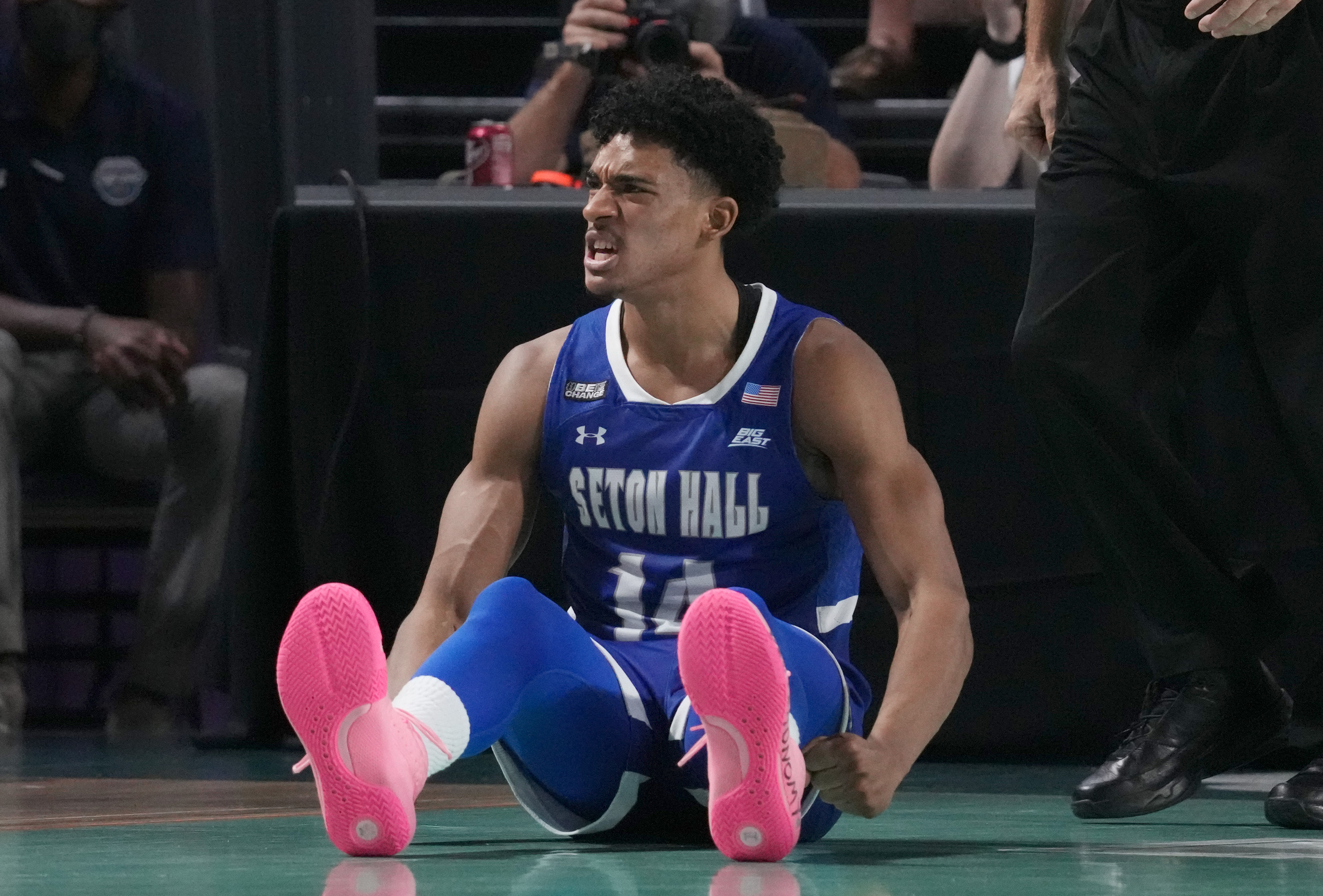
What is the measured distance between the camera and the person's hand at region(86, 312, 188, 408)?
12.8ft

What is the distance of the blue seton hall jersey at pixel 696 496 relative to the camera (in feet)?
7.14

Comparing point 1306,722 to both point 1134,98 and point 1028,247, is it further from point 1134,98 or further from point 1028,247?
point 1028,247

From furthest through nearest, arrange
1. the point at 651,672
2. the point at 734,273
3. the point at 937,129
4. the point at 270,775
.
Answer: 1. the point at 937,129
2. the point at 734,273
3. the point at 270,775
4. the point at 651,672

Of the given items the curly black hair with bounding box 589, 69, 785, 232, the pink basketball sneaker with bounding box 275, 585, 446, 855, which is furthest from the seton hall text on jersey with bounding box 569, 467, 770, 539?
the pink basketball sneaker with bounding box 275, 585, 446, 855

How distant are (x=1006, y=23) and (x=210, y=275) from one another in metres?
1.80

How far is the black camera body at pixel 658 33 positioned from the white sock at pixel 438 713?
2037 millimetres

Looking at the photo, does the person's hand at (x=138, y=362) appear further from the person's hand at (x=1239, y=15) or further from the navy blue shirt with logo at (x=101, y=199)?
the person's hand at (x=1239, y=15)

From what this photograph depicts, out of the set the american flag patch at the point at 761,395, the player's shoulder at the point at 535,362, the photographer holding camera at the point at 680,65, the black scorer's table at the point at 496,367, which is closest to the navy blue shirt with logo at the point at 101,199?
the photographer holding camera at the point at 680,65

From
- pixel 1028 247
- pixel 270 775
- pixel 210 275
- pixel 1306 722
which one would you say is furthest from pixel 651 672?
pixel 210 275

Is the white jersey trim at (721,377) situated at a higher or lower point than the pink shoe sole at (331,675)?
higher

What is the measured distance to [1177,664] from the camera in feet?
7.54

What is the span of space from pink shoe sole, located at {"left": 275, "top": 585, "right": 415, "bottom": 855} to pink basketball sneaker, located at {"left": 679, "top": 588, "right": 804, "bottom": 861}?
0.94 ft

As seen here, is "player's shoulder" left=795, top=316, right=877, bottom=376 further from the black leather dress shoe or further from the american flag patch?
the black leather dress shoe

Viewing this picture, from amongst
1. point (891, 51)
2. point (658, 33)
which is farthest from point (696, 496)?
point (891, 51)
